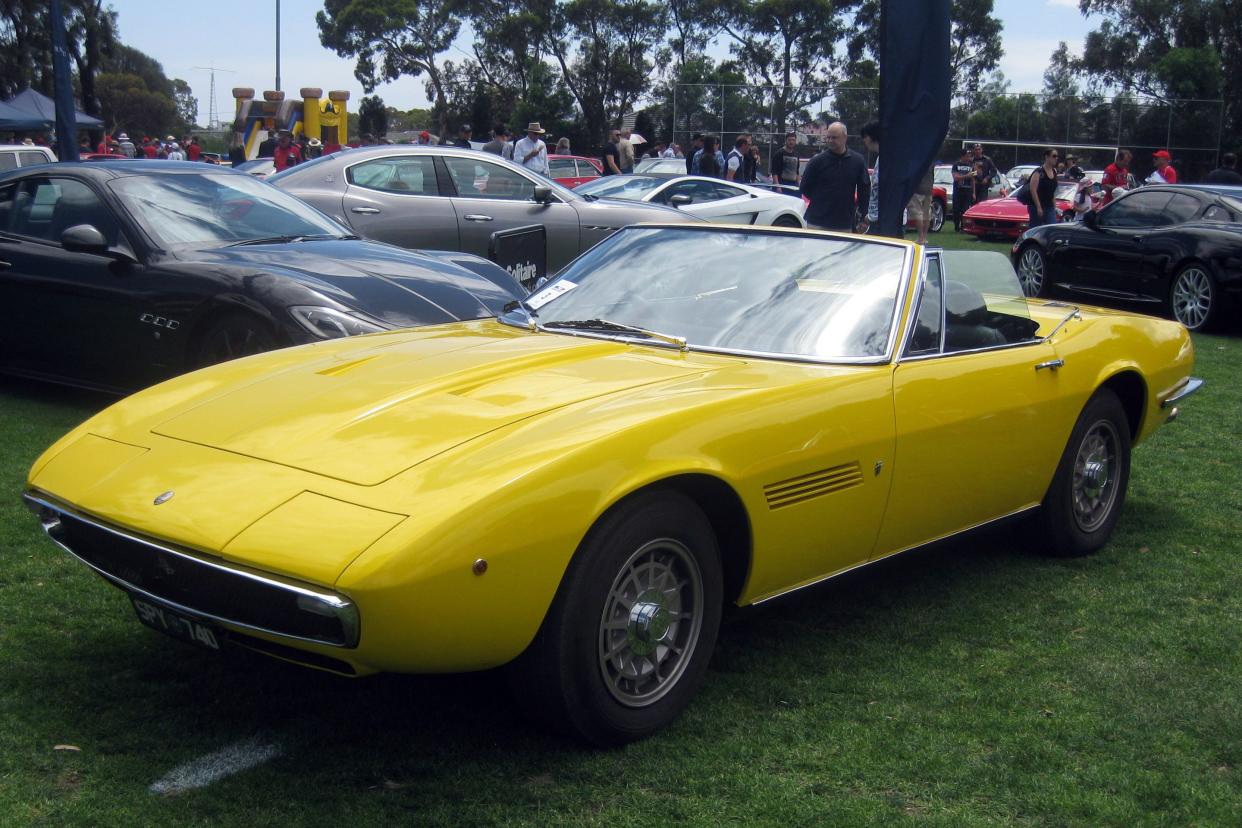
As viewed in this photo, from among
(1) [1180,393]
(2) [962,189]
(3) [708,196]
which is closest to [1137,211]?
(3) [708,196]

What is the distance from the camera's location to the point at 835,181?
11.3 m

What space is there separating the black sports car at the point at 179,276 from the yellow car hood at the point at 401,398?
2.23 metres

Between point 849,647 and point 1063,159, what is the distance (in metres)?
30.1

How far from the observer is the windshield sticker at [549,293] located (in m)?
4.70

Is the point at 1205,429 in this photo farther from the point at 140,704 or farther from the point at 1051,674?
the point at 140,704

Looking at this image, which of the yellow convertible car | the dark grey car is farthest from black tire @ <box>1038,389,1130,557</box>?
the dark grey car

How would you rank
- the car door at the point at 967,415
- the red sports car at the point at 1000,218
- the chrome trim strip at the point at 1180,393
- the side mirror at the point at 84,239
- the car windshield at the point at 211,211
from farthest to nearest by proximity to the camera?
1. the red sports car at the point at 1000,218
2. the car windshield at the point at 211,211
3. the side mirror at the point at 84,239
4. the chrome trim strip at the point at 1180,393
5. the car door at the point at 967,415

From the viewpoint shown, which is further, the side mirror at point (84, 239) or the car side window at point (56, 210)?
the car side window at point (56, 210)

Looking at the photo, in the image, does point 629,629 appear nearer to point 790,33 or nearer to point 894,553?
point 894,553

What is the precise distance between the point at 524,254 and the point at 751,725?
19.6 feet

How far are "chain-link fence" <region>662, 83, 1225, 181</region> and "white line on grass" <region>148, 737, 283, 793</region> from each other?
26.2 metres

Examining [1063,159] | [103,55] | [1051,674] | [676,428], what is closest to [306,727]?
[676,428]

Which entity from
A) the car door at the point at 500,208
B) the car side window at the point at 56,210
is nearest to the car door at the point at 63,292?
the car side window at the point at 56,210

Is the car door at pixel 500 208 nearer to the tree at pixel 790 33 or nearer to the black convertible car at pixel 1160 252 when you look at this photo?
the black convertible car at pixel 1160 252
